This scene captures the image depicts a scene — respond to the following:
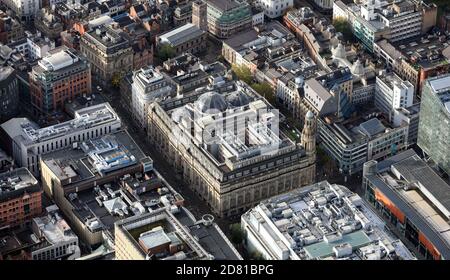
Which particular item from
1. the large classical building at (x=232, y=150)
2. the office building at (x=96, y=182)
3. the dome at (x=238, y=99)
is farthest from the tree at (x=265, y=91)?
the office building at (x=96, y=182)

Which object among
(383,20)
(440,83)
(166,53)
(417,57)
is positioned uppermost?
(440,83)

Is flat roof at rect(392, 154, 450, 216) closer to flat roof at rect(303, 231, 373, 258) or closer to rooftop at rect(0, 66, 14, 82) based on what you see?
flat roof at rect(303, 231, 373, 258)

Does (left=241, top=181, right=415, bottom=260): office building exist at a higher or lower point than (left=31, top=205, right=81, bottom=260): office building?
higher

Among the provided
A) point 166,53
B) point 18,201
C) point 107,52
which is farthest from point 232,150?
point 166,53

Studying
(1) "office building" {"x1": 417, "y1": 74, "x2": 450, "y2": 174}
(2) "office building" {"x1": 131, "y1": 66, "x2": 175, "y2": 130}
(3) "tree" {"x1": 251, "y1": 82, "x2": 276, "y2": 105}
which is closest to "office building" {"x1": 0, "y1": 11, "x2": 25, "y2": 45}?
(2) "office building" {"x1": 131, "y1": 66, "x2": 175, "y2": 130}

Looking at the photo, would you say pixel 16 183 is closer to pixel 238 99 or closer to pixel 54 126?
pixel 54 126

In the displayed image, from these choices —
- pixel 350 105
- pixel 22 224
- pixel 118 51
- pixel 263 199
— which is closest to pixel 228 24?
pixel 118 51

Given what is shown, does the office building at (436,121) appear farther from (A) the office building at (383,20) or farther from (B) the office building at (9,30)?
(B) the office building at (9,30)
